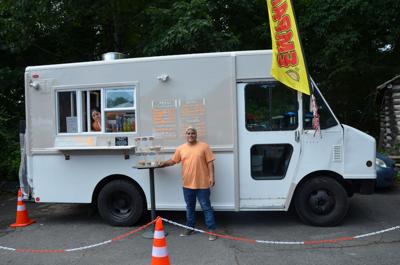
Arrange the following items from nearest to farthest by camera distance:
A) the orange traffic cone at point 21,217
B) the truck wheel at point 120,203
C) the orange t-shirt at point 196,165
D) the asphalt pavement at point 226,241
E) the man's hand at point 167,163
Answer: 1. the asphalt pavement at point 226,241
2. the orange t-shirt at point 196,165
3. the man's hand at point 167,163
4. the truck wheel at point 120,203
5. the orange traffic cone at point 21,217

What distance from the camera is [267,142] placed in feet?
21.3

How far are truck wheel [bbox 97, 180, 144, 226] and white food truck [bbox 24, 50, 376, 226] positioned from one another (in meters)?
0.02

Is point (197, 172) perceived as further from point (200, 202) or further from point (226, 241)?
point (226, 241)

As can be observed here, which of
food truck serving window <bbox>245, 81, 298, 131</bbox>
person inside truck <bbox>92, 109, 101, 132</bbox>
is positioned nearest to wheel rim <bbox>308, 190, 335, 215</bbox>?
food truck serving window <bbox>245, 81, 298, 131</bbox>

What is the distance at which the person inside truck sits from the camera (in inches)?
271

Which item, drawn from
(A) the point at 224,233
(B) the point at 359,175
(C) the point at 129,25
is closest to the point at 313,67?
(C) the point at 129,25

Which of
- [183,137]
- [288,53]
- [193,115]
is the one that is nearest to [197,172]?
[183,137]

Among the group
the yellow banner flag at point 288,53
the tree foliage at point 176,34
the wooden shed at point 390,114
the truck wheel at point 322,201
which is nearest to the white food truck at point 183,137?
the truck wheel at point 322,201

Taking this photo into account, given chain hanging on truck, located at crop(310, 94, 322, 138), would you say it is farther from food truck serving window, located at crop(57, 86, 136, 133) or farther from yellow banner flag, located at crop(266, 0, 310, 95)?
food truck serving window, located at crop(57, 86, 136, 133)

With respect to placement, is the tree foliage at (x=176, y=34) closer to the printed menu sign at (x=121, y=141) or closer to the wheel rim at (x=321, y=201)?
the printed menu sign at (x=121, y=141)

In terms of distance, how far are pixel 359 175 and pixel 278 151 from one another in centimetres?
129

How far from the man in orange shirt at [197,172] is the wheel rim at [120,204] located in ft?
4.09

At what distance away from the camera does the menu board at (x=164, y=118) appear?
672 cm

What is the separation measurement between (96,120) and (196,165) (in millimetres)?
1925
